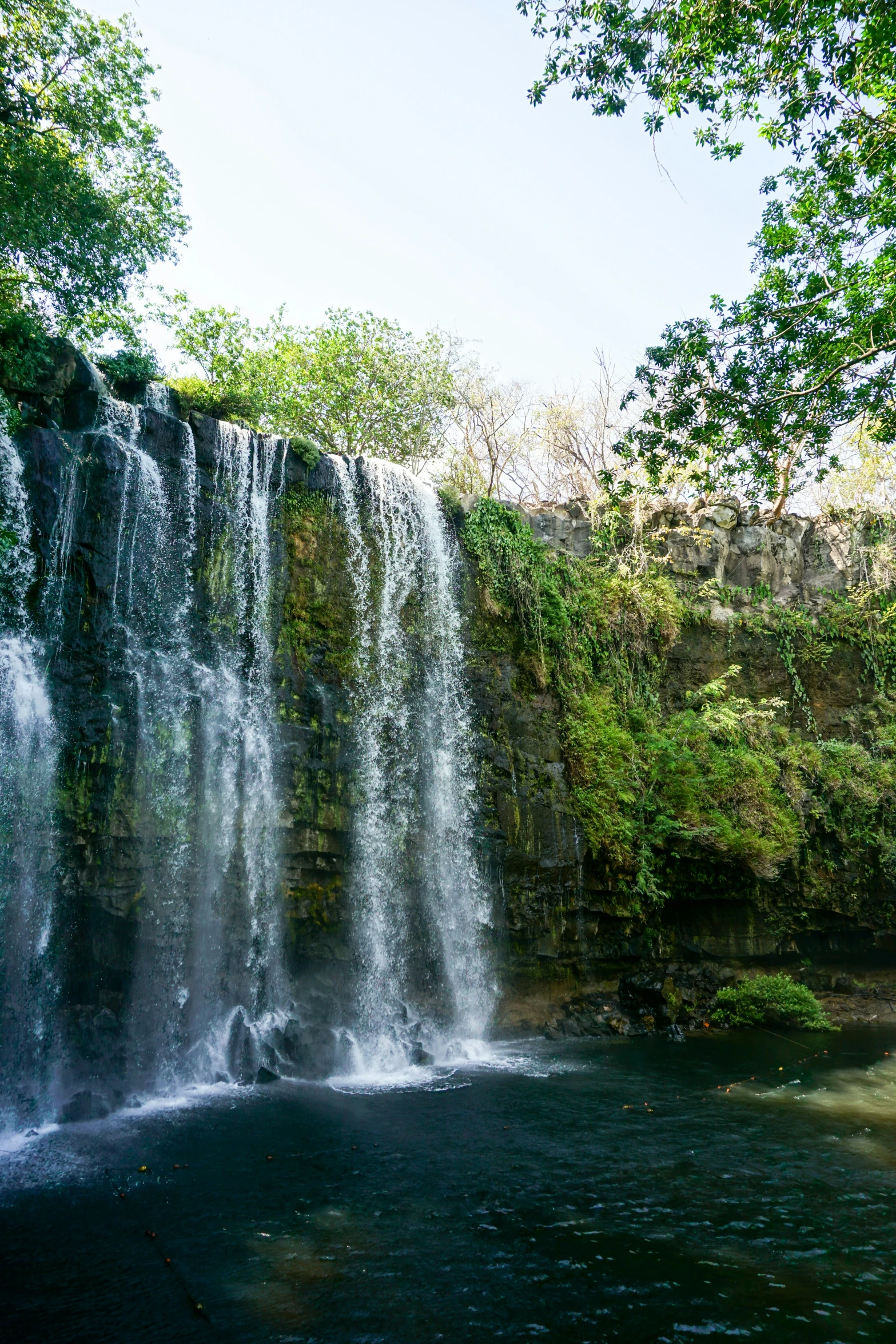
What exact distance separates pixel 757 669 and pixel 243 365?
50.2 ft

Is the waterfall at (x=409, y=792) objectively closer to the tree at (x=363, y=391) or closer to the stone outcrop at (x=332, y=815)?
the stone outcrop at (x=332, y=815)

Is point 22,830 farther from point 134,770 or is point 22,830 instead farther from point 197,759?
point 197,759

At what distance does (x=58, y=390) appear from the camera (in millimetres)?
11797

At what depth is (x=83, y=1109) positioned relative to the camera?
860 cm

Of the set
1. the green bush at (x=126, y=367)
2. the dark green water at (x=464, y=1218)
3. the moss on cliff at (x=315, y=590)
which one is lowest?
the dark green water at (x=464, y=1218)

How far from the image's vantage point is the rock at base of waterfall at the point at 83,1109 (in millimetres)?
8477

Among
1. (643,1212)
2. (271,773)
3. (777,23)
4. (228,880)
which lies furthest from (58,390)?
(643,1212)

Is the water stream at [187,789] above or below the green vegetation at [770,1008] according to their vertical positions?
above

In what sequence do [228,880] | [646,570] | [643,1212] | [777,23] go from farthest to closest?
[646,570], [228,880], [777,23], [643,1212]

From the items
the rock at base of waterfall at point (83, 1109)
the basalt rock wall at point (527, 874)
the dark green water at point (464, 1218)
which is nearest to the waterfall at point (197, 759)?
the basalt rock wall at point (527, 874)

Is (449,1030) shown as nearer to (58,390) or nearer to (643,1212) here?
(643,1212)

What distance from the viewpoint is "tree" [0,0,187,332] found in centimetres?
1190

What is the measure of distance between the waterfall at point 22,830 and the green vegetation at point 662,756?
761 cm

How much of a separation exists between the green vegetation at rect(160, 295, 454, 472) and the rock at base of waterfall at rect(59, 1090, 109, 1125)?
15.5m
